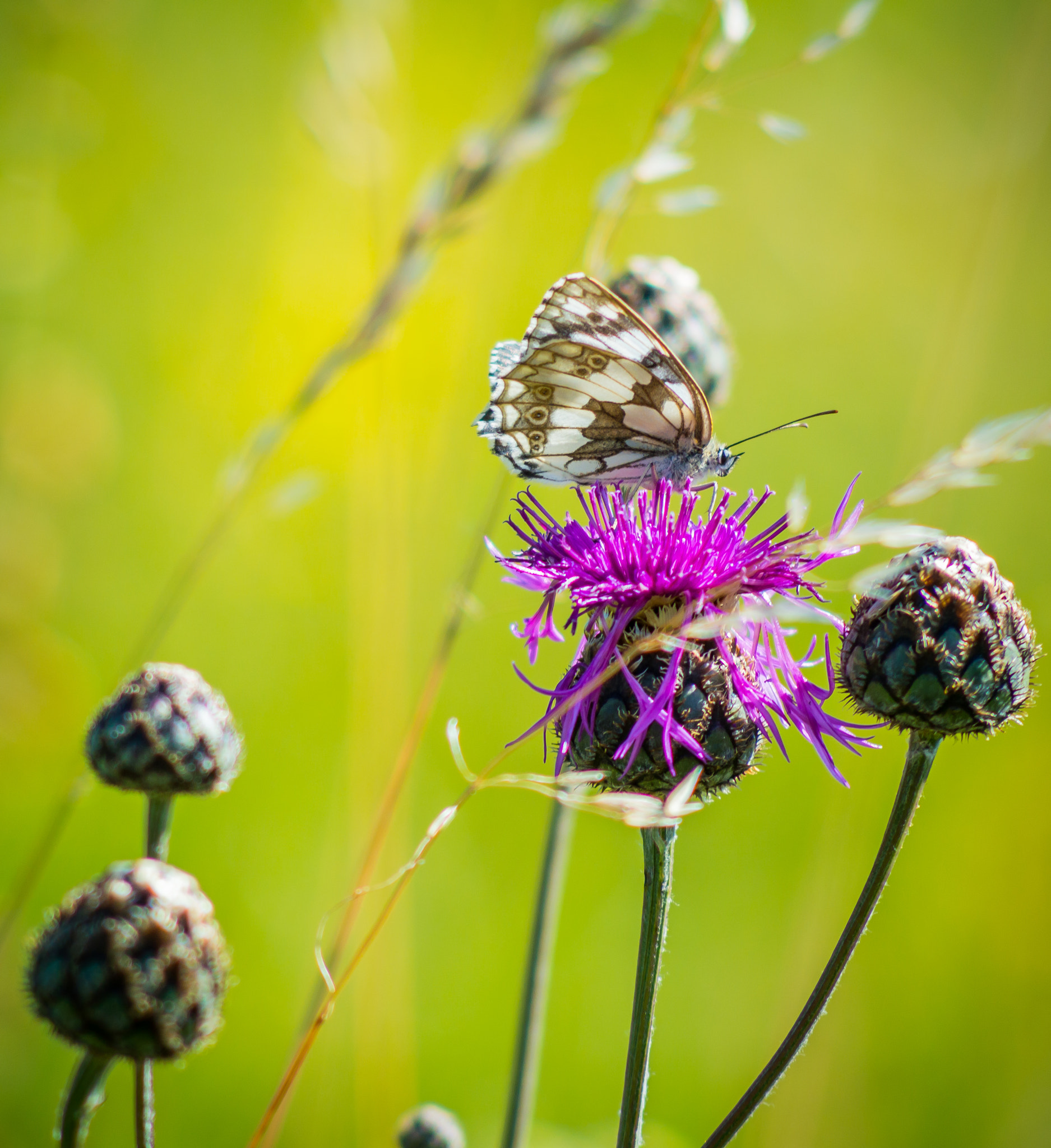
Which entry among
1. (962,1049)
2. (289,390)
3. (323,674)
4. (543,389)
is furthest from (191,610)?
(962,1049)

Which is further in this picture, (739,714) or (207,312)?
(207,312)

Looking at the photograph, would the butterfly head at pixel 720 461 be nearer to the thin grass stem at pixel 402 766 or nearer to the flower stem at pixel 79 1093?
the thin grass stem at pixel 402 766

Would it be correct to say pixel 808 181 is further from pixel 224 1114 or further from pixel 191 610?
pixel 224 1114

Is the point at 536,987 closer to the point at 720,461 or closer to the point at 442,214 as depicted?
the point at 720,461

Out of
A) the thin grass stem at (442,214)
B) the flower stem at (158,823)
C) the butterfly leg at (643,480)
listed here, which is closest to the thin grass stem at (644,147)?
the thin grass stem at (442,214)

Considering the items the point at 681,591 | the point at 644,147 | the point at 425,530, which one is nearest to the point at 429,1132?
the point at 681,591

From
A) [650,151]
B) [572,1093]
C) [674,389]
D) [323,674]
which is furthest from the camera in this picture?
[323,674]
